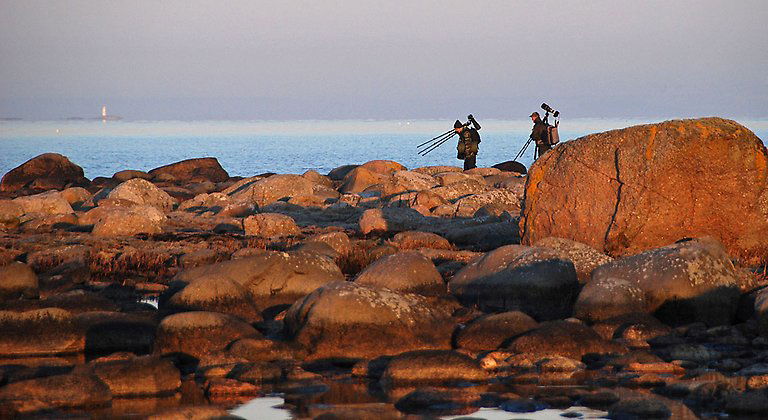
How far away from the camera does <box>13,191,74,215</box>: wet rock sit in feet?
71.2

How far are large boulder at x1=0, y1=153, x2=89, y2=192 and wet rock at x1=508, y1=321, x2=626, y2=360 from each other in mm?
26097

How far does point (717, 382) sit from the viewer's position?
8.79m

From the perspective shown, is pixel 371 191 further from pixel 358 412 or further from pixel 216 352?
pixel 358 412

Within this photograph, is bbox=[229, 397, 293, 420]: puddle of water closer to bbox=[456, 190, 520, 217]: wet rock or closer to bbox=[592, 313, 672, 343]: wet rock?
bbox=[592, 313, 672, 343]: wet rock

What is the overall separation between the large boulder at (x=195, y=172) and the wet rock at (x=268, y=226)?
17.0m

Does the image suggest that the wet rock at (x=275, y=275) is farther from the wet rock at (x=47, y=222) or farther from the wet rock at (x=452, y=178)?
the wet rock at (x=452, y=178)

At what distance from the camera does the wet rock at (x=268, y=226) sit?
19.3 metres

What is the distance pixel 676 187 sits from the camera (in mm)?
14758

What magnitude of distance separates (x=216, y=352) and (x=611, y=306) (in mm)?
4161

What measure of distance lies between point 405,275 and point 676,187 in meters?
4.16

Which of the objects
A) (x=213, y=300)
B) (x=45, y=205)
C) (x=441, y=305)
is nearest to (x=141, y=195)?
(x=45, y=205)

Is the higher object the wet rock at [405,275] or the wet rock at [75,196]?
the wet rock at [405,275]

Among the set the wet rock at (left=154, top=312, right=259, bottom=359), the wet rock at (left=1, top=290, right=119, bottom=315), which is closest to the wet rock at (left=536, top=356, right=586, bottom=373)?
the wet rock at (left=154, top=312, right=259, bottom=359)

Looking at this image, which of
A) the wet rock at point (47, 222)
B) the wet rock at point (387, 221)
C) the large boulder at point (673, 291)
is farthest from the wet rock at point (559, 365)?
the wet rock at point (47, 222)
